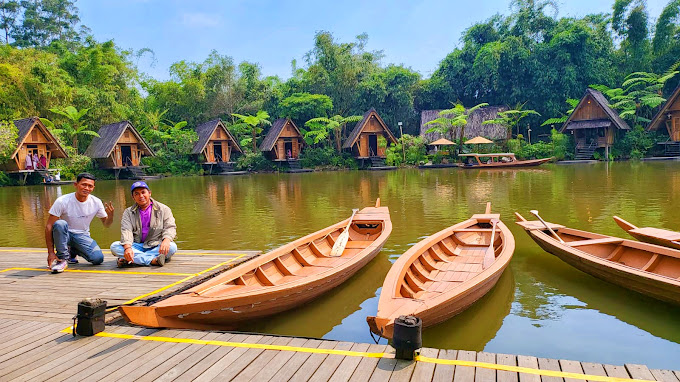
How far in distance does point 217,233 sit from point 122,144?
75.9ft

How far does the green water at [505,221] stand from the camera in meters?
4.55

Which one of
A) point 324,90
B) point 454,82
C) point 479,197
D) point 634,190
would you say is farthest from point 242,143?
point 634,190

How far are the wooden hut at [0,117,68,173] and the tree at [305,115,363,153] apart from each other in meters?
15.6

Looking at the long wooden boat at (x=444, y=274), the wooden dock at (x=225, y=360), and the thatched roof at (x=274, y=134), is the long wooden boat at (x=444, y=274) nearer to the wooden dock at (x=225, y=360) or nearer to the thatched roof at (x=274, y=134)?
the wooden dock at (x=225, y=360)

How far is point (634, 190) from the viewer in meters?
14.1

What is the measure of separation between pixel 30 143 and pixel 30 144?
14.1 inches

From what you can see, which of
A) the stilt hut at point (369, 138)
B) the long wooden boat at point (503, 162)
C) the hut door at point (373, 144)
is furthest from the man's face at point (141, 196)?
the hut door at point (373, 144)

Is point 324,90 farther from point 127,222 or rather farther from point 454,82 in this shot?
point 127,222

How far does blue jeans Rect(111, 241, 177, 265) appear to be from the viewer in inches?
228

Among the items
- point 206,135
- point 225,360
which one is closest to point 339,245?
point 225,360

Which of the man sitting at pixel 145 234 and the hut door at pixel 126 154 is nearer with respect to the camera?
the man sitting at pixel 145 234

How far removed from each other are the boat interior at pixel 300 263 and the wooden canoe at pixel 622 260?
2665 millimetres

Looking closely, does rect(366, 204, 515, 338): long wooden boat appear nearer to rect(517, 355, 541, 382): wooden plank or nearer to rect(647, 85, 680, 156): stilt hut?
rect(517, 355, 541, 382): wooden plank

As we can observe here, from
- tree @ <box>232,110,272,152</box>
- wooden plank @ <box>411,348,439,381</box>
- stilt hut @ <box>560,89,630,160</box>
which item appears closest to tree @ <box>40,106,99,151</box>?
tree @ <box>232,110,272,152</box>
